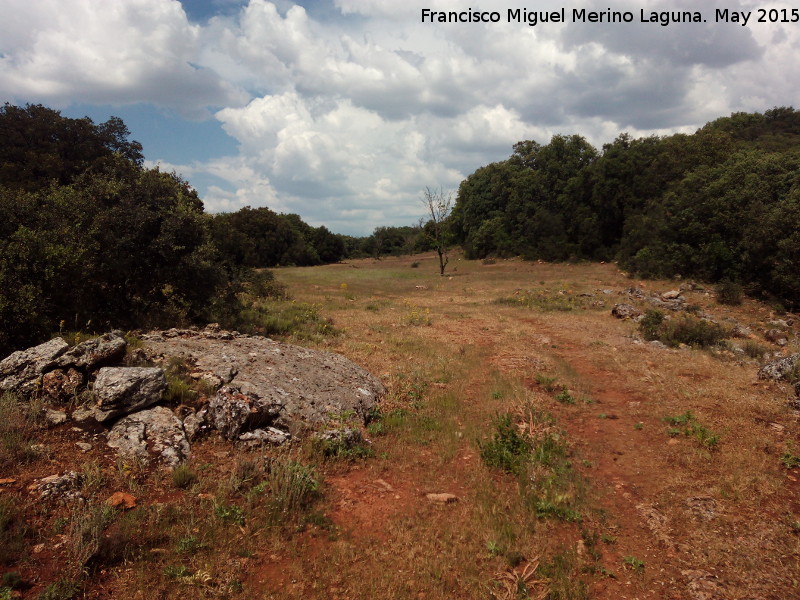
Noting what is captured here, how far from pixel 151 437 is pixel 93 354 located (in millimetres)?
2141

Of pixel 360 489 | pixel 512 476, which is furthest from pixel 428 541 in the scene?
pixel 512 476

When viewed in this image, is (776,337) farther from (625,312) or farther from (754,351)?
(625,312)

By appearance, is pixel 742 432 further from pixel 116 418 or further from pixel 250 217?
pixel 250 217

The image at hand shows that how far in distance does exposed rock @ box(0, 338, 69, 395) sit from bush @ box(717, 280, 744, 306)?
3118cm

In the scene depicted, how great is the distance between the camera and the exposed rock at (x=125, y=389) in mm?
6543

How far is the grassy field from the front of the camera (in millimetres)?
4660

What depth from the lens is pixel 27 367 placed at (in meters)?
6.97

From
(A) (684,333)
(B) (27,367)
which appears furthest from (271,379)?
(A) (684,333)

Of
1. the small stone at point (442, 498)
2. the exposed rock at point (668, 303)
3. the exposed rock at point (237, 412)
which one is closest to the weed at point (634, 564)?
the small stone at point (442, 498)

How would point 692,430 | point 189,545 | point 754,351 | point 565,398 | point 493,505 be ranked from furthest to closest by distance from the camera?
point 754,351 < point 565,398 < point 692,430 < point 493,505 < point 189,545

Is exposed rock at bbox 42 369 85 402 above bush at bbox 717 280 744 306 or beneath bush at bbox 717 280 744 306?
above

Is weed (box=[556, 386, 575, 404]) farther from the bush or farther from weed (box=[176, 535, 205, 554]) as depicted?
the bush

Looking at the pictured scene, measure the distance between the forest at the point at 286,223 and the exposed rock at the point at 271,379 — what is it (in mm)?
2689

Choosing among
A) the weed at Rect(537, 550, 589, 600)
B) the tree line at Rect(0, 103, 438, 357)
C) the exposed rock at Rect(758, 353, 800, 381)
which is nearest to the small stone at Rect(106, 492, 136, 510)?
the weed at Rect(537, 550, 589, 600)
